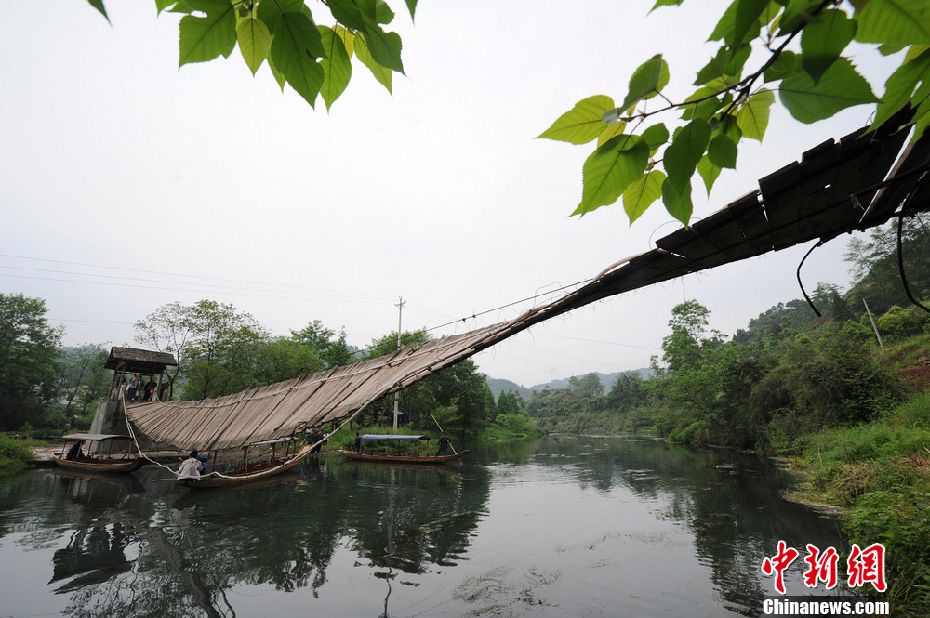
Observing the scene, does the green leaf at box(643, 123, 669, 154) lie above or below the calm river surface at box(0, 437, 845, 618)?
above

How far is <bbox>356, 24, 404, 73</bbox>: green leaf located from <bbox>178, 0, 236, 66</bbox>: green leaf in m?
0.27

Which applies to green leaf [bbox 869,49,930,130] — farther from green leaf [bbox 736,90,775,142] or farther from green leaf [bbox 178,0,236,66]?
green leaf [bbox 178,0,236,66]

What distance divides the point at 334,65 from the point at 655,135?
692 millimetres

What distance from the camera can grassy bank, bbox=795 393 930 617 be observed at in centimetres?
474

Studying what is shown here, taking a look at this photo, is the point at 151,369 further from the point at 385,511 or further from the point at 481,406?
the point at 481,406

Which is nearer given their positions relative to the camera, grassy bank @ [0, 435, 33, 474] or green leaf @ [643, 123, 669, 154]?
green leaf @ [643, 123, 669, 154]

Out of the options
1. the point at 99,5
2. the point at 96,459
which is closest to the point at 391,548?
the point at 99,5

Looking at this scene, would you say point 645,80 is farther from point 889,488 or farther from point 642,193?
point 889,488

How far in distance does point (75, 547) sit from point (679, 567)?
35.0 ft

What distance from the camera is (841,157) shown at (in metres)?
1.35

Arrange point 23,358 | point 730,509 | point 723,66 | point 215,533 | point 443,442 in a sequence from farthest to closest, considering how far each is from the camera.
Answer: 1. point 23,358
2. point 443,442
3. point 730,509
4. point 215,533
5. point 723,66

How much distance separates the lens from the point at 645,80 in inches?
22.1

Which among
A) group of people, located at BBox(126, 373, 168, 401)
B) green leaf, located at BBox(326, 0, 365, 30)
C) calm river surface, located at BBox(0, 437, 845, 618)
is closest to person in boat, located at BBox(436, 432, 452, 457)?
calm river surface, located at BBox(0, 437, 845, 618)

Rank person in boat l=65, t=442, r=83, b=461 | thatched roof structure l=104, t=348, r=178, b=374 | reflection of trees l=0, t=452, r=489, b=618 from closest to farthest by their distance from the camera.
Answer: reflection of trees l=0, t=452, r=489, b=618
person in boat l=65, t=442, r=83, b=461
thatched roof structure l=104, t=348, r=178, b=374
